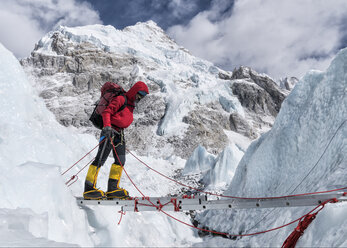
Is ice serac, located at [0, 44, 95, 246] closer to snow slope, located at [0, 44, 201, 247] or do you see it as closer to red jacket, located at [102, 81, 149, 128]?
snow slope, located at [0, 44, 201, 247]

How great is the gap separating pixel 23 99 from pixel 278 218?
4975 mm

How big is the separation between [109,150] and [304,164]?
11.2 ft

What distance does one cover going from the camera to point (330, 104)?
4301 millimetres

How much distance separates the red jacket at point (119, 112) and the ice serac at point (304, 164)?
264cm

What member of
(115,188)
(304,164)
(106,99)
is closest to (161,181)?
(304,164)

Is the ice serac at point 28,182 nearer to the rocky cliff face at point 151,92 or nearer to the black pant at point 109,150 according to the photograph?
the black pant at point 109,150

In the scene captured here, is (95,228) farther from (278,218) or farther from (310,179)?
(310,179)

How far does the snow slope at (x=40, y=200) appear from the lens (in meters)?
1.99

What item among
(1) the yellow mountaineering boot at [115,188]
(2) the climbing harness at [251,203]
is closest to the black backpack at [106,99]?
(1) the yellow mountaineering boot at [115,188]

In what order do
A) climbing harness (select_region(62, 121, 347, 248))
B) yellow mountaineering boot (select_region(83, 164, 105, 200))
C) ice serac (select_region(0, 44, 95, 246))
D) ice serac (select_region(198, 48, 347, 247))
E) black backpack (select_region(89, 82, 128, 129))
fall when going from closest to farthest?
ice serac (select_region(0, 44, 95, 246)) < climbing harness (select_region(62, 121, 347, 248)) < ice serac (select_region(198, 48, 347, 247)) < yellow mountaineering boot (select_region(83, 164, 105, 200)) < black backpack (select_region(89, 82, 128, 129))

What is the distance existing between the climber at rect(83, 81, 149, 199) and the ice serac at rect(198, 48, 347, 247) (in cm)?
244

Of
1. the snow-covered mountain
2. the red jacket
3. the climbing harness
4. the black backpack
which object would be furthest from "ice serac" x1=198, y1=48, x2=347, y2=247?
the black backpack

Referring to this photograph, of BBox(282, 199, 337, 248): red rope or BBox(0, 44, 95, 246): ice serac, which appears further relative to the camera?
BBox(282, 199, 337, 248): red rope

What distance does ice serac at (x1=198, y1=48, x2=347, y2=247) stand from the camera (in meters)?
2.40
